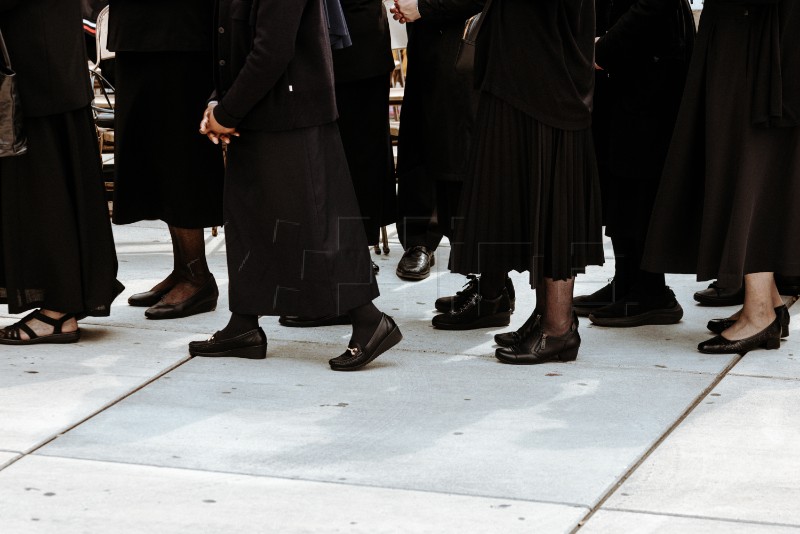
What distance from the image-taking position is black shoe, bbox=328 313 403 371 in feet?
15.5

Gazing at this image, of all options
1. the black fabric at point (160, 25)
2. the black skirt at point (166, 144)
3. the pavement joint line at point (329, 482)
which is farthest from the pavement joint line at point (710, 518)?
the black fabric at point (160, 25)

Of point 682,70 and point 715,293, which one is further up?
point 682,70

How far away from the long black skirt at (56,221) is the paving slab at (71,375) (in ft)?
0.61

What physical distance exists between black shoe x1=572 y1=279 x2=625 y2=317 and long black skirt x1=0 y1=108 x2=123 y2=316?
6.96 feet

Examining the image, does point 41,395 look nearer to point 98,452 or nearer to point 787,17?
point 98,452

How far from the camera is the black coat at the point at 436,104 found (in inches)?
223

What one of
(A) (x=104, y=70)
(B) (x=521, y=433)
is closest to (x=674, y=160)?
(B) (x=521, y=433)

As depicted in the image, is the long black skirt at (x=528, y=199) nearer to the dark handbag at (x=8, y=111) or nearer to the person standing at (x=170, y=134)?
the person standing at (x=170, y=134)

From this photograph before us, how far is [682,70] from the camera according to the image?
5.26 metres

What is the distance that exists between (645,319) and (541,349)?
856 mm

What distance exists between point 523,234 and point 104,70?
4609mm

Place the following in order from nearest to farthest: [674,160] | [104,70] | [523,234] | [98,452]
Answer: [98,452]
[523,234]
[674,160]
[104,70]

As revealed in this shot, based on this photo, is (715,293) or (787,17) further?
(715,293)

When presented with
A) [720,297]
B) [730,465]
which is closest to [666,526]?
[730,465]
